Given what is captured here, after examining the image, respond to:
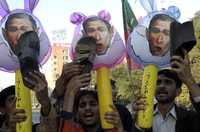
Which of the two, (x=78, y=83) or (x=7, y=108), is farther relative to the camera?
(x=7, y=108)

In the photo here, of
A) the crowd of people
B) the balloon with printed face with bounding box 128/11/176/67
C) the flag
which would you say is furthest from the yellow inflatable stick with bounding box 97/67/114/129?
the flag

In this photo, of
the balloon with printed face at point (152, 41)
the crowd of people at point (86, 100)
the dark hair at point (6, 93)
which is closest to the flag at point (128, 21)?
the balloon with printed face at point (152, 41)

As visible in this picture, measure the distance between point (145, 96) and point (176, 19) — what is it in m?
0.69

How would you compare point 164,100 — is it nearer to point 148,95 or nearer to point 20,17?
point 148,95

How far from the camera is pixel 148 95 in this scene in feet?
9.96

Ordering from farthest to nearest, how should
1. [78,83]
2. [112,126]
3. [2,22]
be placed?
[2,22] → [112,126] → [78,83]

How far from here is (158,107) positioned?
3854 mm

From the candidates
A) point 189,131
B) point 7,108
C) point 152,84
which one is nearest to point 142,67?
point 152,84

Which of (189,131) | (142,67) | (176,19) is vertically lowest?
(189,131)

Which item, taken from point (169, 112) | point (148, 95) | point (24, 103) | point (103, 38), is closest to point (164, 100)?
point (169, 112)

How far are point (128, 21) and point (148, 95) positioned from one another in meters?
0.83

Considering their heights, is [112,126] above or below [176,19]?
below

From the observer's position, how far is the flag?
3517 millimetres

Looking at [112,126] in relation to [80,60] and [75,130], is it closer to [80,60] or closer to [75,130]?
[75,130]
